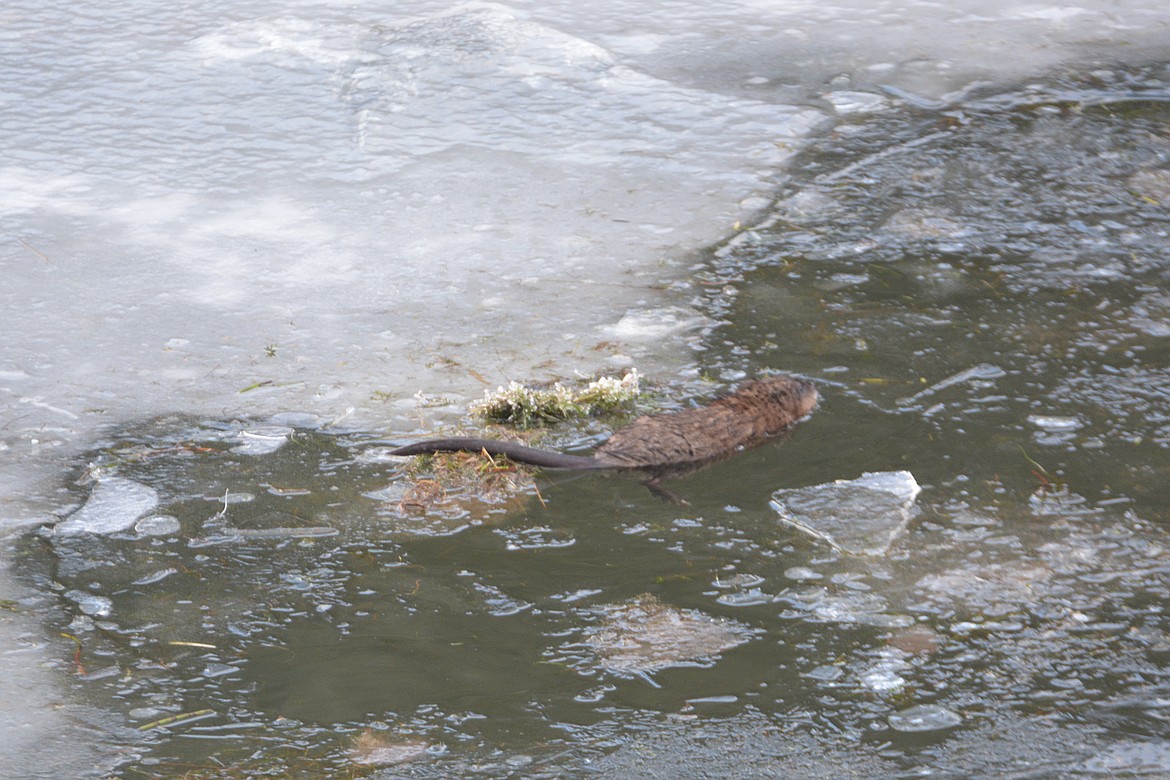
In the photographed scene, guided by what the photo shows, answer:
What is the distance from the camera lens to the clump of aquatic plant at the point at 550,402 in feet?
13.7

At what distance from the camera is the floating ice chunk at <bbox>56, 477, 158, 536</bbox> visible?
3688mm

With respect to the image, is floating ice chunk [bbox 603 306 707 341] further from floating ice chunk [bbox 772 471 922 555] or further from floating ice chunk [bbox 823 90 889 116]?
floating ice chunk [bbox 823 90 889 116]

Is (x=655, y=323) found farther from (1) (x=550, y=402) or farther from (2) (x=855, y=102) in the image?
(2) (x=855, y=102)

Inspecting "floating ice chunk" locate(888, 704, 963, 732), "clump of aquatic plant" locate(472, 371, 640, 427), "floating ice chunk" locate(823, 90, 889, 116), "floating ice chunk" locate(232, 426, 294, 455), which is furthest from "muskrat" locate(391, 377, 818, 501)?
"floating ice chunk" locate(823, 90, 889, 116)

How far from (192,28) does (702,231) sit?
4426 mm

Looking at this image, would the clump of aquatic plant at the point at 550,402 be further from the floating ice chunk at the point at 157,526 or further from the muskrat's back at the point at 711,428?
the floating ice chunk at the point at 157,526

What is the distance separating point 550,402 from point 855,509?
1.17 m

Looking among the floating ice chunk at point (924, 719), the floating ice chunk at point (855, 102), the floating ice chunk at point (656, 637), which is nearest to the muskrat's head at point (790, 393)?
the floating ice chunk at point (656, 637)

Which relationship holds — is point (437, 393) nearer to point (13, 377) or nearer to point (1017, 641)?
point (13, 377)

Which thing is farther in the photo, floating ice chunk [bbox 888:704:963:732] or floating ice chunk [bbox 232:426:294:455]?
floating ice chunk [bbox 232:426:294:455]

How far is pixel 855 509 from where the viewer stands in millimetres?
3627

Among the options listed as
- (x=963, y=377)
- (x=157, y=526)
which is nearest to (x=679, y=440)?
(x=963, y=377)

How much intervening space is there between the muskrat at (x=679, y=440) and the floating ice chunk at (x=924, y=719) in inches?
45.6

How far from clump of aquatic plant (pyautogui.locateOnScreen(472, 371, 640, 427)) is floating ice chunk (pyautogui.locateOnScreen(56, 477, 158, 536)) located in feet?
3.75
